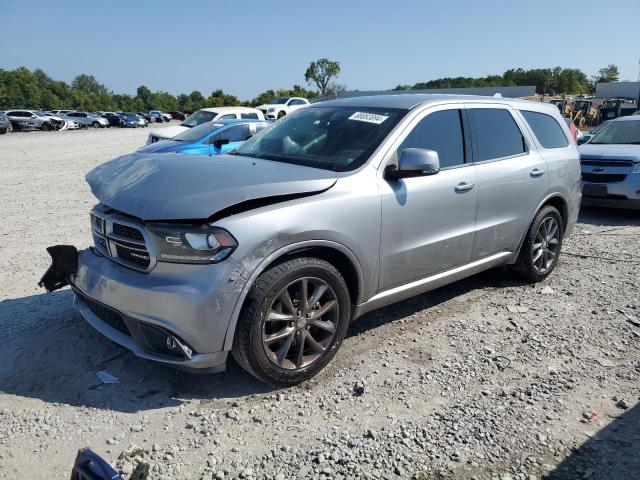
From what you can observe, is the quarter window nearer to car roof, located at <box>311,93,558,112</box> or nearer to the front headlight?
car roof, located at <box>311,93,558,112</box>

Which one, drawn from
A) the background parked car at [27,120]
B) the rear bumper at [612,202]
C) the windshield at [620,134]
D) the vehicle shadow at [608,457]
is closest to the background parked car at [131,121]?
the background parked car at [27,120]

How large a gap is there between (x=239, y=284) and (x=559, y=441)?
1948mm

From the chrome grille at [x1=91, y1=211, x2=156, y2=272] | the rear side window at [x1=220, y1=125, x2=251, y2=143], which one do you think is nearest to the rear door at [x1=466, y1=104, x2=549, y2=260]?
the chrome grille at [x1=91, y1=211, x2=156, y2=272]

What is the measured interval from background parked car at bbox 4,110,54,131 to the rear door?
41801 millimetres

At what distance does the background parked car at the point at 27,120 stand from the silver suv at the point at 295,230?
41.1 m

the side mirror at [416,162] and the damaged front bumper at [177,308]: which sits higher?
the side mirror at [416,162]

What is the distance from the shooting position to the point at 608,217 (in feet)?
28.2

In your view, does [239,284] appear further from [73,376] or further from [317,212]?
[73,376]

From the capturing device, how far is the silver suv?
9.48ft

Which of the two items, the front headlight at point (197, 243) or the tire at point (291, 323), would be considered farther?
the tire at point (291, 323)

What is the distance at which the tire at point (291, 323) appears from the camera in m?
3.00

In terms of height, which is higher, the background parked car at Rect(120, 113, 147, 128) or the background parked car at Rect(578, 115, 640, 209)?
the background parked car at Rect(578, 115, 640, 209)

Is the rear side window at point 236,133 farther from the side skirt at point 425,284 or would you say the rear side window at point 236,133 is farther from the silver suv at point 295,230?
the side skirt at point 425,284

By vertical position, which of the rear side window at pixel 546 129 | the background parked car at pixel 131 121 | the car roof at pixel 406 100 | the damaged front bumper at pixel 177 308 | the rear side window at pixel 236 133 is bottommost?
the background parked car at pixel 131 121
